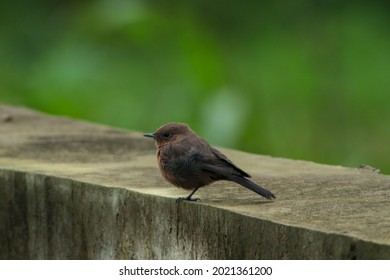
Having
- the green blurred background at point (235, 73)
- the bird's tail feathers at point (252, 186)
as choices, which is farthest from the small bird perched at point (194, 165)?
the green blurred background at point (235, 73)

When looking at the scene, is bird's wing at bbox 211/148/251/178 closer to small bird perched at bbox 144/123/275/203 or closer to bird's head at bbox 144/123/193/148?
small bird perched at bbox 144/123/275/203

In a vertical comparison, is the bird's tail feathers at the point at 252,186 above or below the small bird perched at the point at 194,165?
below

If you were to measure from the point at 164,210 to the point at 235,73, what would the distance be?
2423mm

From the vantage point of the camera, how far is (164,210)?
16.0 feet

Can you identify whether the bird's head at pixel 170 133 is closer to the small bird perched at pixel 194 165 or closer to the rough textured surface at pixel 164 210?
the small bird perched at pixel 194 165

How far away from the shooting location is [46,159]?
18.9 ft

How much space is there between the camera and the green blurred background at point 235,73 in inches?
272

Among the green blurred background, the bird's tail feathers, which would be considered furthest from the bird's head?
the green blurred background

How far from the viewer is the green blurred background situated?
22.6ft

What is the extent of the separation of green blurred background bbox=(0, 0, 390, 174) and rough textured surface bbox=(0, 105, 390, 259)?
94 cm

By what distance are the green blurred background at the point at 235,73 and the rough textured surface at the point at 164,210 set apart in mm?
939

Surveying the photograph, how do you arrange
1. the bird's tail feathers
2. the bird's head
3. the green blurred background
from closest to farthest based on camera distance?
the bird's tail feathers → the bird's head → the green blurred background

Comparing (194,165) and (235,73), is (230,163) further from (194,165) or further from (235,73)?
(235,73)
